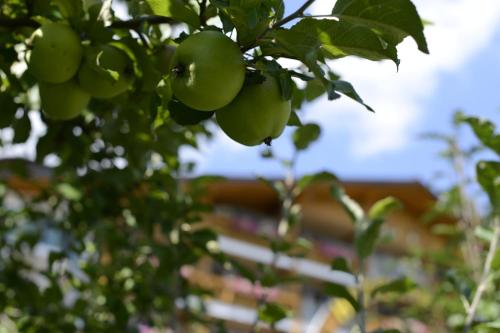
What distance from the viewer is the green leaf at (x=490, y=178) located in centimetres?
177

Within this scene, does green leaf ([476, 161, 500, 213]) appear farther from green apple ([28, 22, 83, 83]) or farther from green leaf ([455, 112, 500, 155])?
green apple ([28, 22, 83, 83])

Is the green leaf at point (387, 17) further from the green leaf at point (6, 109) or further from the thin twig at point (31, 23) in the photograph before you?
the green leaf at point (6, 109)

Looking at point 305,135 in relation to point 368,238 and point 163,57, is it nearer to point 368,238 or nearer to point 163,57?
point 368,238

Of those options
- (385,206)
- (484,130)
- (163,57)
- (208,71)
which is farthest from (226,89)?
(385,206)

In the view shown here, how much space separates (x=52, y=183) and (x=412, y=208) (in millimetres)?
22186

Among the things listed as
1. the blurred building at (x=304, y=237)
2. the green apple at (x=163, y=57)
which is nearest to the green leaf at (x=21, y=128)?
the green apple at (x=163, y=57)

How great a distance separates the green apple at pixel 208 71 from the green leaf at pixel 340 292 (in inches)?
40.4

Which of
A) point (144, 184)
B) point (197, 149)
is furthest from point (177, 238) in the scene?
point (197, 149)

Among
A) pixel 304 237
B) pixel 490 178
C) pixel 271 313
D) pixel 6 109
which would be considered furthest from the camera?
pixel 304 237

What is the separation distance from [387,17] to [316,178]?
137 cm

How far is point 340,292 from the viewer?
1879 mm

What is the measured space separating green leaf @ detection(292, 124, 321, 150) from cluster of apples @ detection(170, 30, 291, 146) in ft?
3.82

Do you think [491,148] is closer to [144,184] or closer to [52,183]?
[144,184]

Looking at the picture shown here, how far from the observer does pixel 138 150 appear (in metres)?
2.04
